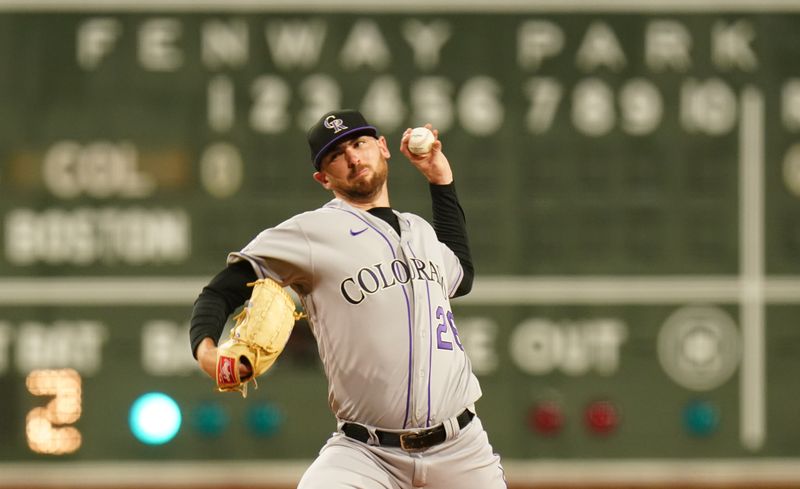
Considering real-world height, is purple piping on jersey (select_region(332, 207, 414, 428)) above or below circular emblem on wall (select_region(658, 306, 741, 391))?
above

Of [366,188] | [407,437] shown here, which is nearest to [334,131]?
[366,188]

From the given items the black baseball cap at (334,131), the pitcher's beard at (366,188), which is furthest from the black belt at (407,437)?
the black baseball cap at (334,131)

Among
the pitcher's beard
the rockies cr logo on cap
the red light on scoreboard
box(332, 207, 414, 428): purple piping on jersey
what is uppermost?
the rockies cr logo on cap

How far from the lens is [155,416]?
6609 mm

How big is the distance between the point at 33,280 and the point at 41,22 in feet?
4.25

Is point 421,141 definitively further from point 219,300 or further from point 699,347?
point 699,347

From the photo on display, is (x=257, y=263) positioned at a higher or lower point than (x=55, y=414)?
higher

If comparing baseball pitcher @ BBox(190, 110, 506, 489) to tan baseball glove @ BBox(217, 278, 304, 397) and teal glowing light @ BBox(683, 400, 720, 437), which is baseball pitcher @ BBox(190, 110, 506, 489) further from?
teal glowing light @ BBox(683, 400, 720, 437)

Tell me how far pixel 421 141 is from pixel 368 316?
55 centimetres

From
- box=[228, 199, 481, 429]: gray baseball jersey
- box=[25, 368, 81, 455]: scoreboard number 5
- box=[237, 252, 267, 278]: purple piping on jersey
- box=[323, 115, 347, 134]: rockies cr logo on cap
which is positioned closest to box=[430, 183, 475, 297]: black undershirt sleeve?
box=[228, 199, 481, 429]: gray baseball jersey

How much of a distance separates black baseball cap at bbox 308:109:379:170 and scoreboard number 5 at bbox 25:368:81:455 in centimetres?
337

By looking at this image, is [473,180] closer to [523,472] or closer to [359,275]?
[523,472]

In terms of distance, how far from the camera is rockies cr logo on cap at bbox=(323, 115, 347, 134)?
3.58 meters

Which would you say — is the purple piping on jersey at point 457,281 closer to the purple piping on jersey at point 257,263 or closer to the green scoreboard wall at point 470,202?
the purple piping on jersey at point 257,263
